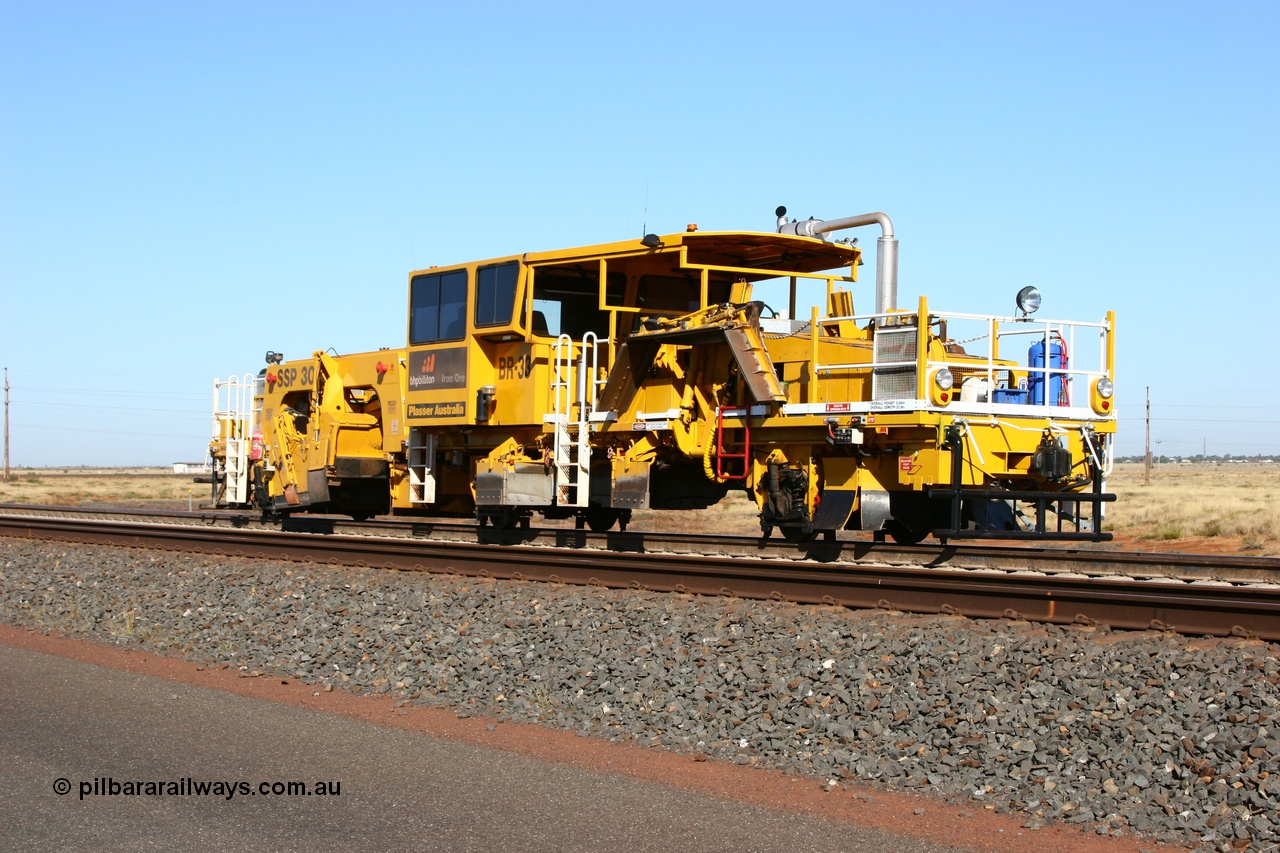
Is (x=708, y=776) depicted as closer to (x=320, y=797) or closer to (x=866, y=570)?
(x=320, y=797)

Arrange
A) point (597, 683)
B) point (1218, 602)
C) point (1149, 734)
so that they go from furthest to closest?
1. point (597, 683)
2. point (1218, 602)
3. point (1149, 734)

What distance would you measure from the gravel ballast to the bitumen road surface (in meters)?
0.83

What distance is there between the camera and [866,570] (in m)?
9.38

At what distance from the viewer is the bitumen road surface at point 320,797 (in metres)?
5.39

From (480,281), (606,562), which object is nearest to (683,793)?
(606,562)

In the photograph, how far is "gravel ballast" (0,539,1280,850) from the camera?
18.8 feet

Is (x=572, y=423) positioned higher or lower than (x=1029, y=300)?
lower

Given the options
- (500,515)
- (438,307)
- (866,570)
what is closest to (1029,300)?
(866,570)

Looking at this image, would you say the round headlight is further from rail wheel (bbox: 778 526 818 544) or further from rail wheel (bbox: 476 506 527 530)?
rail wheel (bbox: 476 506 527 530)

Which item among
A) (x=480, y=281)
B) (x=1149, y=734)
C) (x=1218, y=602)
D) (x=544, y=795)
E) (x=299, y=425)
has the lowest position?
(x=544, y=795)

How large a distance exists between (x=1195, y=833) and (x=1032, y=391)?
5992mm

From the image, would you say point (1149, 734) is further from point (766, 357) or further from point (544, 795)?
point (766, 357)

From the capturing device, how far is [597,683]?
789 cm

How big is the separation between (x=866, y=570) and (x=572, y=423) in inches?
170
